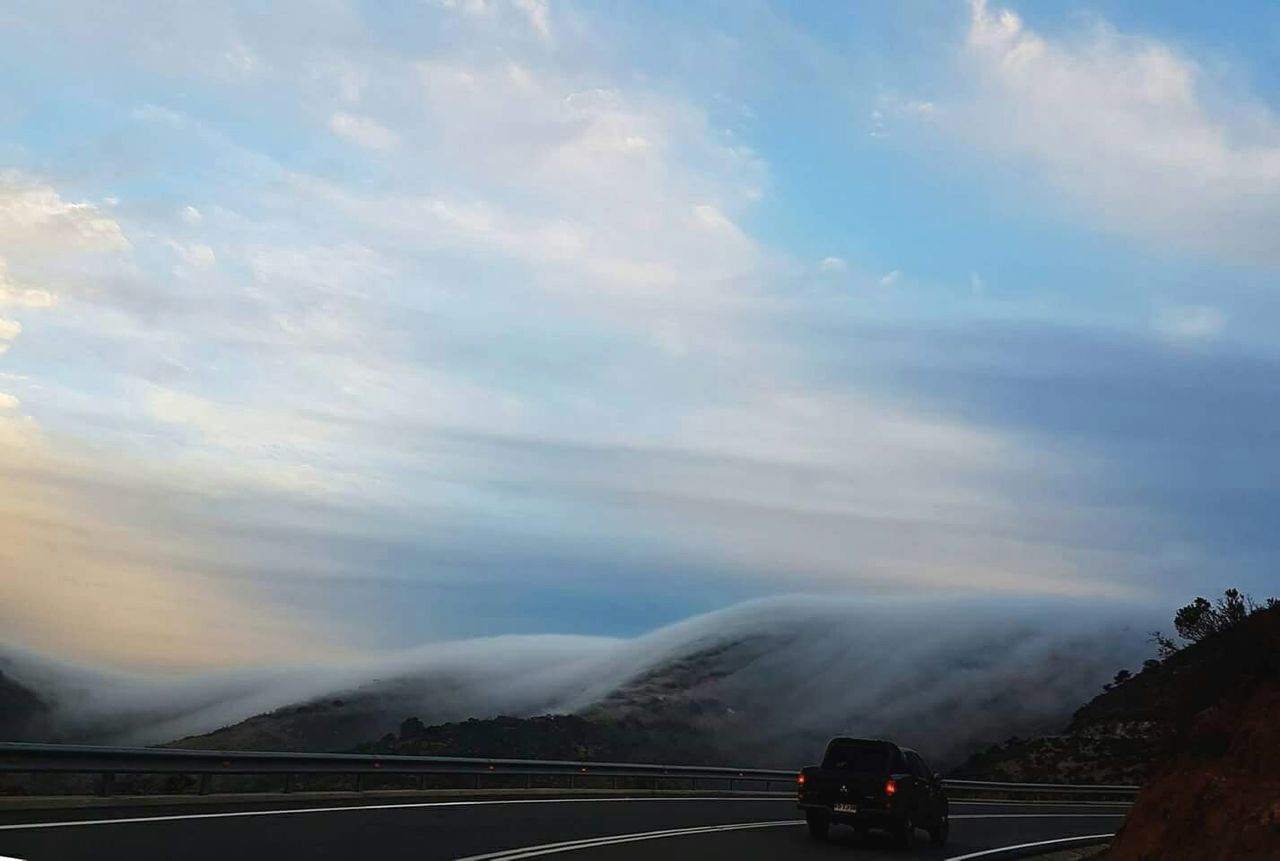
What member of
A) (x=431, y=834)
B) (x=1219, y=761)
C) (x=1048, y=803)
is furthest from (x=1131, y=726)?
(x=431, y=834)

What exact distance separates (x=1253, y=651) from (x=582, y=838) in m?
11.2

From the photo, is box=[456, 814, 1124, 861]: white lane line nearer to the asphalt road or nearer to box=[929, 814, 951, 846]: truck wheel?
the asphalt road

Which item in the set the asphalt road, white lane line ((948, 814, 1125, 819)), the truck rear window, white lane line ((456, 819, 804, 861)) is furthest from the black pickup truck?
white lane line ((948, 814, 1125, 819))

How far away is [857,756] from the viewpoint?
22.4 m

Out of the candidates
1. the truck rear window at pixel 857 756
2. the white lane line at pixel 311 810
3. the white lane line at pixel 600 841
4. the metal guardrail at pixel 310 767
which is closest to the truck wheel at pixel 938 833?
the truck rear window at pixel 857 756

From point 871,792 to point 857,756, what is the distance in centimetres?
104

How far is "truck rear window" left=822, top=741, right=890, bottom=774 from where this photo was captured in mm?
22094

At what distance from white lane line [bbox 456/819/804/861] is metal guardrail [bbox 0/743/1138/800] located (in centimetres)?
588

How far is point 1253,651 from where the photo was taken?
1988 centimetres

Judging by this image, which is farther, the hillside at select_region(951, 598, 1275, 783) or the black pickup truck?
the black pickup truck

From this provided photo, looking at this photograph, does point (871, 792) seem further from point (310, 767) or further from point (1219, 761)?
point (310, 767)

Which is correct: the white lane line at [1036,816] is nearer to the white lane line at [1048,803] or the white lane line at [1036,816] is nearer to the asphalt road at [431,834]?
the white lane line at [1048,803]

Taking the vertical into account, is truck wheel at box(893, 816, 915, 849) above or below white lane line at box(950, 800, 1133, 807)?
above

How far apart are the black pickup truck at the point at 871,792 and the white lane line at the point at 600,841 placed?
1622 millimetres
